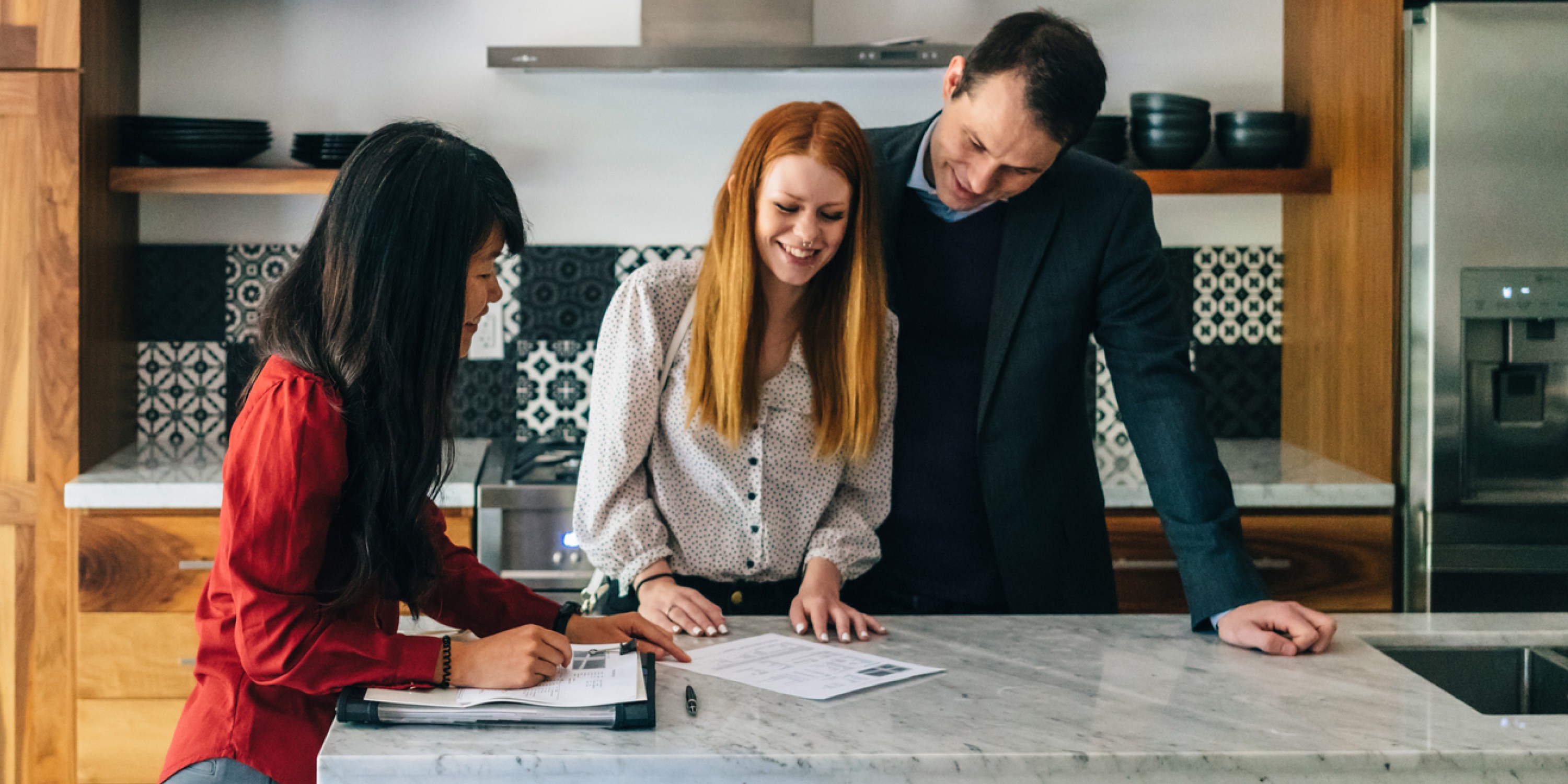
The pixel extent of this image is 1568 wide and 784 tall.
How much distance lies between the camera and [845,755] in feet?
3.61

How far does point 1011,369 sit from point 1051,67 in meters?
0.47

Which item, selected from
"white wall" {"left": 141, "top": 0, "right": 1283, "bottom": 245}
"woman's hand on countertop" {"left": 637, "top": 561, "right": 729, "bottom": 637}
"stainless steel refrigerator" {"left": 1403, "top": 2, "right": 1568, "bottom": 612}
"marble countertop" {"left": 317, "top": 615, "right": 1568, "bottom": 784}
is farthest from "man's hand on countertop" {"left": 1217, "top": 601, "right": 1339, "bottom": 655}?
"white wall" {"left": 141, "top": 0, "right": 1283, "bottom": 245}

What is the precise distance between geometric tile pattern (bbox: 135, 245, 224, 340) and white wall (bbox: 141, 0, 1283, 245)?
0.14 ft

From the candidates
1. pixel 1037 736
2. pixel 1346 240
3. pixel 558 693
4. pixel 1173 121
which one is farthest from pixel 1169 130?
pixel 558 693

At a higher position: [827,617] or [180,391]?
[180,391]

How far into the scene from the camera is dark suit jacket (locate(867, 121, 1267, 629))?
1.86 meters

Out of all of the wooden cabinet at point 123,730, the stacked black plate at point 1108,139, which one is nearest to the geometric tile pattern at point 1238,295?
the stacked black plate at point 1108,139

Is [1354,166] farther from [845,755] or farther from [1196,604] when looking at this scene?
[845,755]

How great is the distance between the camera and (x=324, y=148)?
2803mm

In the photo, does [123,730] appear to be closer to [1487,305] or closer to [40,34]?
[40,34]

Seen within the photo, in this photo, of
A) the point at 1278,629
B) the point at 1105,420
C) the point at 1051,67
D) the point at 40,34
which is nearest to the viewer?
the point at 1278,629

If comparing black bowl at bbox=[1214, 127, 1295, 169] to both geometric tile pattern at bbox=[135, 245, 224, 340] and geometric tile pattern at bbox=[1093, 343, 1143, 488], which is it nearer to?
geometric tile pattern at bbox=[1093, 343, 1143, 488]

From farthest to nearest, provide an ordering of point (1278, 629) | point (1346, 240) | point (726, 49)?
point (1346, 240) → point (726, 49) → point (1278, 629)

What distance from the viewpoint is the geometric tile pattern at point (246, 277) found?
3111mm
